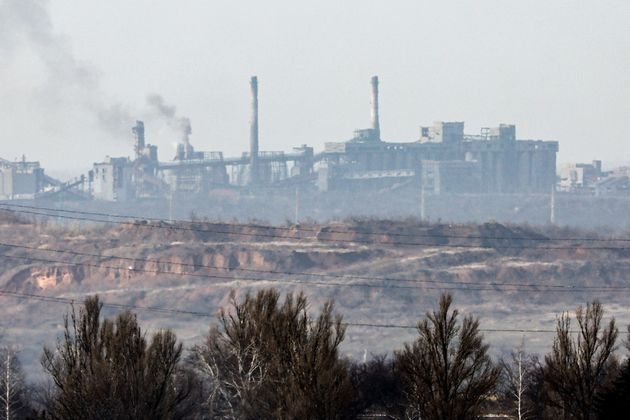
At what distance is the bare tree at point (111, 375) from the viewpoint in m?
33.6

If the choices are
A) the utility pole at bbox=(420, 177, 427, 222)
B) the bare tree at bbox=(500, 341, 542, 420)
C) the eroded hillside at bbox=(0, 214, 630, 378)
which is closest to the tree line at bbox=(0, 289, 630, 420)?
the bare tree at bbox=(500, 341, 542, 420)

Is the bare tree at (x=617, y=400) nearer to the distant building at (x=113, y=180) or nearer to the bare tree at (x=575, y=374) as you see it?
the bare tree at (x=575, y=374)

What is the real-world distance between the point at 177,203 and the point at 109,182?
315 inches

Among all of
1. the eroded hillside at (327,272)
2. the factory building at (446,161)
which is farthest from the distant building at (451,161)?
the eroded hillside at (327,272)

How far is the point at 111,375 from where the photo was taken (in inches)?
1340

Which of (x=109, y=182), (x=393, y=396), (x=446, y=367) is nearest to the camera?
(x=446, y=367)

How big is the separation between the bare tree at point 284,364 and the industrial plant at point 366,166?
435ft

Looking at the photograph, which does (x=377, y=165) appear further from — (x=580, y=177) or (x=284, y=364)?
(x=284, y=364)

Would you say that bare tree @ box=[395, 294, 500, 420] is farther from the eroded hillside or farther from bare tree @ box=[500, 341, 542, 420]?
the eroded hillside

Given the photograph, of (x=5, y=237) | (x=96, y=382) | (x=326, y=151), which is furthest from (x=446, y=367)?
(x=326, y=151)

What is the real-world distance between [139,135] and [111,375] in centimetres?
13873

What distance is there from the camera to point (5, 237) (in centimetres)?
10262

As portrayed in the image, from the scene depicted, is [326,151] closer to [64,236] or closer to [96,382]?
[64,236]

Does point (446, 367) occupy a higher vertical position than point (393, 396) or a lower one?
higher
